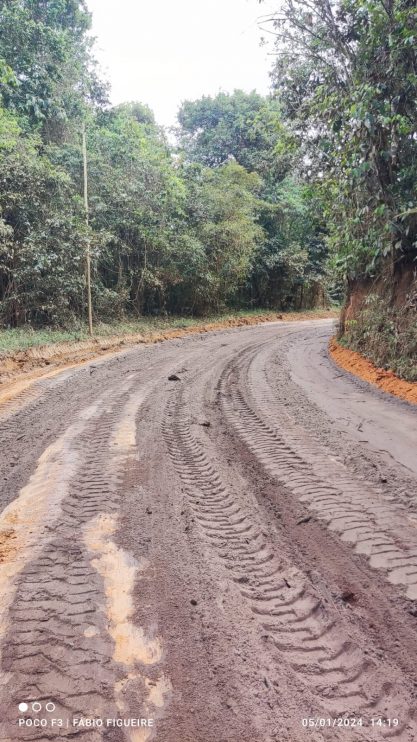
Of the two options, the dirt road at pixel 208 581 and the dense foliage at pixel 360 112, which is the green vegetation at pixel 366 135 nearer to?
the dense foliage at pixel 360 112

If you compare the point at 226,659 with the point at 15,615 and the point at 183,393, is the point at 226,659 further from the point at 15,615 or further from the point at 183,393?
the point at 183,393

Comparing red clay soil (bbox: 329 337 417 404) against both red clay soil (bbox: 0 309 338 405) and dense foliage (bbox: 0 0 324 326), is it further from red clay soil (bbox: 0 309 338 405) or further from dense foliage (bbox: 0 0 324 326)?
red clay soil (bbox: 0 309 338 405)

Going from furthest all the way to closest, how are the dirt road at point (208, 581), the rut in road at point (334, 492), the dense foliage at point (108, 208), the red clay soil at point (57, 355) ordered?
the dense foliage at point (108, 208)
the red clay soil at point (57, 355)
the rut in road at point (334, 492)
the dirt road at point (208, 581)

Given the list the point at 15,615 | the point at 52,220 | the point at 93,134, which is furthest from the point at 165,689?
the point at 93,134

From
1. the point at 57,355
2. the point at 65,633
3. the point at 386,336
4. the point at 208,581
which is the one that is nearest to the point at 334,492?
the point at 208,581

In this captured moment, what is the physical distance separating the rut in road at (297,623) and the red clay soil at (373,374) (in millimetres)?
3806

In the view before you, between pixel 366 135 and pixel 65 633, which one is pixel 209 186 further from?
pixel 65 633

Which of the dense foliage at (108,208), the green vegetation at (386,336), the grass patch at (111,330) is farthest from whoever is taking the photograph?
the dense foliage at (108,208)

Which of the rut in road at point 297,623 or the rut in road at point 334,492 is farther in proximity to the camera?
the rut in road at point 334,492

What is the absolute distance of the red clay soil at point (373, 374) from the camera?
20.4 ft

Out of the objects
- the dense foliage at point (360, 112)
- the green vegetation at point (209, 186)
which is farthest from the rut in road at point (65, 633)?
the dense foliage at point (360, 112)

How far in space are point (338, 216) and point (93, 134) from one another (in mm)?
10151

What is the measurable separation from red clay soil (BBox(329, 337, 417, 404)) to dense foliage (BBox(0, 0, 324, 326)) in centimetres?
422

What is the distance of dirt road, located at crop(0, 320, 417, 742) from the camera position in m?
1.36
